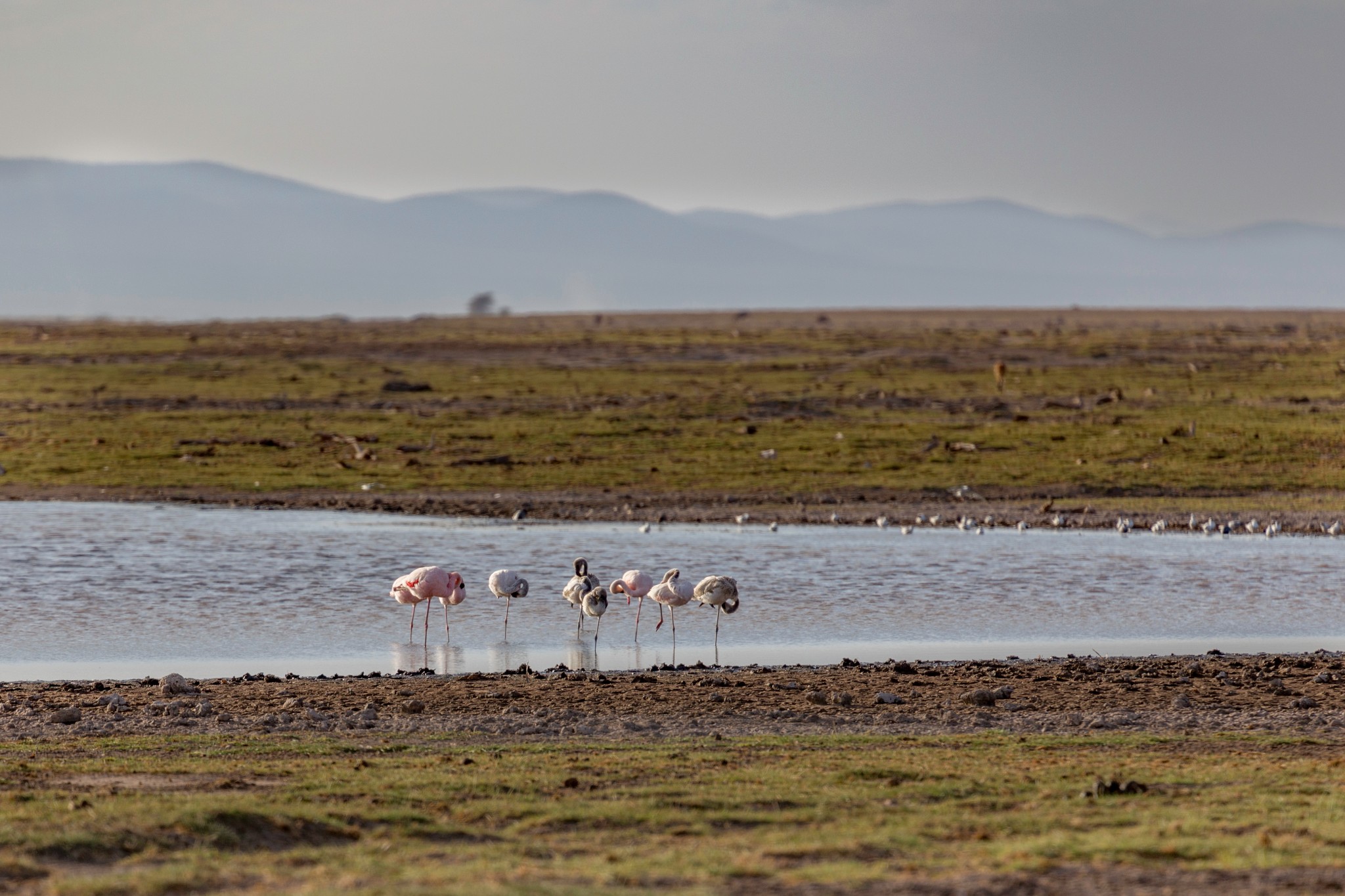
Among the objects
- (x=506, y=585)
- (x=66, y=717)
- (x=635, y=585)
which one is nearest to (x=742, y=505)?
(x=635, y=585)

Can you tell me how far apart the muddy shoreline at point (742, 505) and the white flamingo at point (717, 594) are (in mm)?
8981

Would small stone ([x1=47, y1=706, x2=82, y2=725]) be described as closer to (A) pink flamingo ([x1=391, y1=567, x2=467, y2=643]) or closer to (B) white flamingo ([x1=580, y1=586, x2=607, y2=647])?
(A) pink flamingo ([x1=391, y1=567, x2=467, y2=643])

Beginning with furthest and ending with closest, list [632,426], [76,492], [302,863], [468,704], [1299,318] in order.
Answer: [1299,318] → [632,426] → [76,492] → [468,704] → [302,863]

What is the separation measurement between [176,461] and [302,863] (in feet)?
84.2

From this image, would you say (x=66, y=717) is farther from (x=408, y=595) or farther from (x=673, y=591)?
(x=673, y=591)

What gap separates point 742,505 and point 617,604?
8.95 metres

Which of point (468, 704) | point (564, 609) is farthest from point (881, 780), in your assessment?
point (564, 609)

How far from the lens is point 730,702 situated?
1236cm

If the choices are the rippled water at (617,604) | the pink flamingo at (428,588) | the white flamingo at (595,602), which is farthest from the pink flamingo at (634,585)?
the pink flamingo at (428,588)

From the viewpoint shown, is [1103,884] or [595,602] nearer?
[1103,884]

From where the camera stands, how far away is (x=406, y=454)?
106ft

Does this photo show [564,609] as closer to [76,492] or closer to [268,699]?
[268,699]

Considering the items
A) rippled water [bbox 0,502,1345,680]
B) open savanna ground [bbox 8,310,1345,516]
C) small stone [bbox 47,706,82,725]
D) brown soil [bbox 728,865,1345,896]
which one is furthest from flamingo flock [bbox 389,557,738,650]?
open savanna ground [bbox 8,310,1345,516]

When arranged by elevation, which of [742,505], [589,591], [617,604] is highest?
[742,505]
